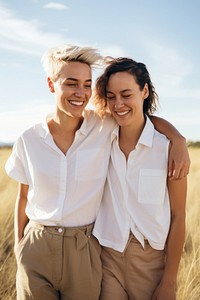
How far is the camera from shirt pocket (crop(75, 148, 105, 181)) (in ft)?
8.55

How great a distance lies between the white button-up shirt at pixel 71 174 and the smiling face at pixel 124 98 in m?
0.15

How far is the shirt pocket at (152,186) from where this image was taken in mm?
2539

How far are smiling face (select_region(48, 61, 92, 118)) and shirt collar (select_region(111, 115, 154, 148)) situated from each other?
23cm

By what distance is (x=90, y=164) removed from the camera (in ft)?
8.55

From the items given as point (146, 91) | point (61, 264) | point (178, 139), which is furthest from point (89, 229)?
point (146, 91)

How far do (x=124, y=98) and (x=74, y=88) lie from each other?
0.30m

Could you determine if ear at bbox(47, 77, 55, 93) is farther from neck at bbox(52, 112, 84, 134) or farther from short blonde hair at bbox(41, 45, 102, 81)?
neck at bbox(52, 112, 84, 134)

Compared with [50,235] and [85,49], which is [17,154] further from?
[85,49]

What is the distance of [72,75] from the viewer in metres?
2.68

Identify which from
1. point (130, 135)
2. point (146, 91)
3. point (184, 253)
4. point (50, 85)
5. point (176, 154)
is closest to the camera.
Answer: point (176, 154)

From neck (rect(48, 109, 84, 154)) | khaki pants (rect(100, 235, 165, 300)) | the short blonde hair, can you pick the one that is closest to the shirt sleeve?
neck (rect(48, 109, 84, 154))

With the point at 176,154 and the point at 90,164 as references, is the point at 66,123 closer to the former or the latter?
the point at 90,164

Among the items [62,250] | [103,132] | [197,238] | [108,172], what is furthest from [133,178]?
[197,238]

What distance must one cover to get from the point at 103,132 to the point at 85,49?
48 cm
